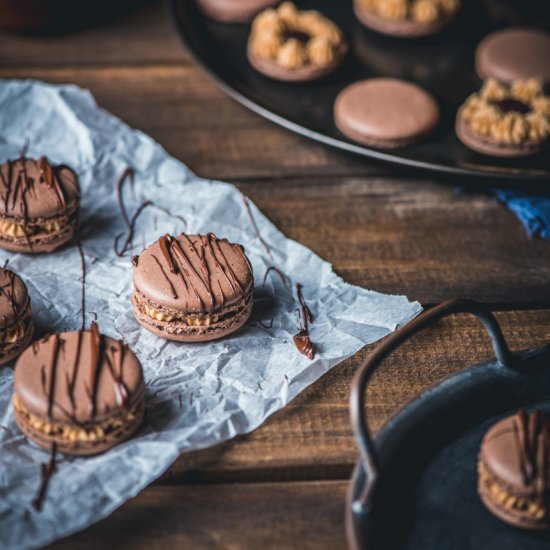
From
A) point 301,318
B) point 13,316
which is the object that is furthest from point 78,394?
point 301,318

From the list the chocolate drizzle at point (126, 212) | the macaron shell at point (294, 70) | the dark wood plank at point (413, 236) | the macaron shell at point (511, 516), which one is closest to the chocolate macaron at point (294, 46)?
the macaron shell at point (294, 70)

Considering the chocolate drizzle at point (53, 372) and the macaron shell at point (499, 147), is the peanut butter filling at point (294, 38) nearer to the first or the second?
the macaron shell at point (499, 147)

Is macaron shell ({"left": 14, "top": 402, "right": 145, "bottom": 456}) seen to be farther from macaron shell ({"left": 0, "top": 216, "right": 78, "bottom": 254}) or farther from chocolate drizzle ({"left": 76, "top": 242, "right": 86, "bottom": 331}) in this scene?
macaron shell ({"left": 0, "top": 216, "right": 78, "bottom": 254})

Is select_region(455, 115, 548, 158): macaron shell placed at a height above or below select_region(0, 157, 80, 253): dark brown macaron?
above

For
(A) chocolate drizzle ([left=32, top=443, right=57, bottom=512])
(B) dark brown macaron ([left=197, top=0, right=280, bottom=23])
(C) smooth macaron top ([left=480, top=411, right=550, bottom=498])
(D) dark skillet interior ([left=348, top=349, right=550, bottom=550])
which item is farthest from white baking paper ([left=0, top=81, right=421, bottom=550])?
(B) dark brown macaron ([left=197, top=0, right=280, bottom=23])

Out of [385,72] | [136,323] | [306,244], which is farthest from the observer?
[385,72]

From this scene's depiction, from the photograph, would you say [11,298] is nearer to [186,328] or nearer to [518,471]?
[186,328]
